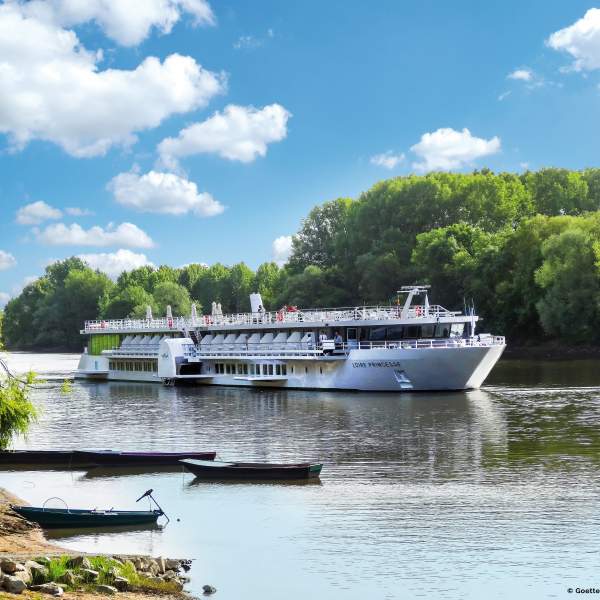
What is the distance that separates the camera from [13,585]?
18.6m

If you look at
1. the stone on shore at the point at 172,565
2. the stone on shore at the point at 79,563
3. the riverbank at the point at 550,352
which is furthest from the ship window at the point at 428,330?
the stone on shore at the point at 79,563

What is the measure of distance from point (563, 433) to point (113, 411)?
31.6 meters

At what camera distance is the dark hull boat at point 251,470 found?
34.5m

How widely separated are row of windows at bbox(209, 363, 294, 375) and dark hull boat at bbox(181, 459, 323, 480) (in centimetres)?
3714

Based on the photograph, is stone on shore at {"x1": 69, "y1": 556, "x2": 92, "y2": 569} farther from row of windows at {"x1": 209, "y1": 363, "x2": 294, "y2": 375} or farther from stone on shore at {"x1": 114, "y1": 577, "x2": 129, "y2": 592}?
row of windows at {"x1": 209, "y1": 363, "x2": 294, "y2": 375}

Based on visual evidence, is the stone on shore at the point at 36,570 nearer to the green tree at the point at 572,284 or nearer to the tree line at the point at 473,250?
the tree line at the point at 473,250

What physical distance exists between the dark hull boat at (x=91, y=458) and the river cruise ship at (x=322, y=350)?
91.4 ft

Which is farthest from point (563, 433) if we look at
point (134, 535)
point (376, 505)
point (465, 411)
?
point (134, 535)

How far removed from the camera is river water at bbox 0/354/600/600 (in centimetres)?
2355

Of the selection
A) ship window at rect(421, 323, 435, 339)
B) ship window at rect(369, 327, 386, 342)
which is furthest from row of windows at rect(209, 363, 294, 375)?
ship window at rect(421, 323, 435, 339)

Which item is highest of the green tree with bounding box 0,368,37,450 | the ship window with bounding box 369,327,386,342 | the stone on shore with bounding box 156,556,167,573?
the ship window with bounding box 369,327,386,342

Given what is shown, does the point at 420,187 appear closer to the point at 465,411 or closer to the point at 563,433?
the point at 465,411

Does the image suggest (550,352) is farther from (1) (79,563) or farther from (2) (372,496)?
(1) (79,563)

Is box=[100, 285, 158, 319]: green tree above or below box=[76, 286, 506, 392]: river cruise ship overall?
above
